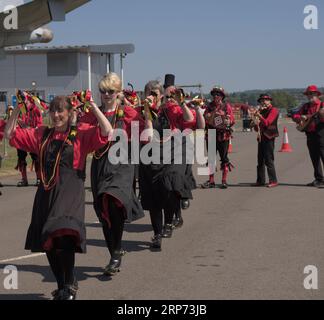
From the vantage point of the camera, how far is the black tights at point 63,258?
582 centimetres

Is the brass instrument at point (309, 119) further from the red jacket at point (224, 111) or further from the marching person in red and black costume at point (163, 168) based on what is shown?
the marching person in red and black costume at point (163, 168)

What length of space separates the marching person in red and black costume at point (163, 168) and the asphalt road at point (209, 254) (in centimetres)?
45

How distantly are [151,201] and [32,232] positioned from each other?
2517 mm

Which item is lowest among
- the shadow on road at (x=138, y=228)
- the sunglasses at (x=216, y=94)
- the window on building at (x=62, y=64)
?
the shadow on road at (x=138, y=228)

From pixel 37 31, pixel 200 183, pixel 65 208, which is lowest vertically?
pixel 200 183

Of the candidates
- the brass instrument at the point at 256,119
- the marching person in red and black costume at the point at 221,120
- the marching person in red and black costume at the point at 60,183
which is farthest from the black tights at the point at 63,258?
the brass instrument at the point at 256,119

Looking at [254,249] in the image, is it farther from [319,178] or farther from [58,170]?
[319,178]

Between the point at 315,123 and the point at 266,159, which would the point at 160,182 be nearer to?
the point at 266,159

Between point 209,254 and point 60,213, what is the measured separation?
2.61 meters

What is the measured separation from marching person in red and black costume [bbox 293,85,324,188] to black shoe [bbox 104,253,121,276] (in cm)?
740

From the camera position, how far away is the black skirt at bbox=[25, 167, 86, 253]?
5711 mm

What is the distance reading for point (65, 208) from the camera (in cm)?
577

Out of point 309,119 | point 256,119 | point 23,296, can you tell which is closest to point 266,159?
point 256,119
